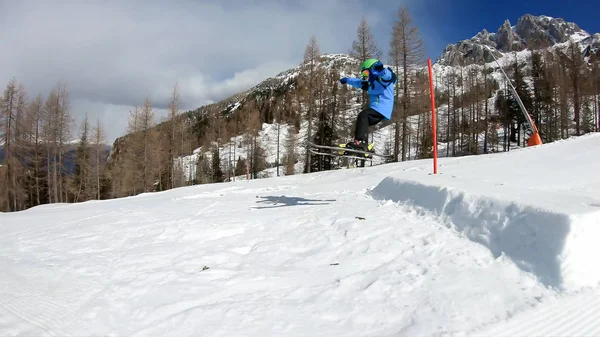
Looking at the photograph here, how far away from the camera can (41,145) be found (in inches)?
1134

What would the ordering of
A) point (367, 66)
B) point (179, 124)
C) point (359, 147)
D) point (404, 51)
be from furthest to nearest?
point (179, 124), point (404, 51), point (359, 147), point (367, 66)

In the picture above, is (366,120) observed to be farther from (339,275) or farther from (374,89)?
(339,275)

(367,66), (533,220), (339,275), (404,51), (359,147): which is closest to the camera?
(533,220)

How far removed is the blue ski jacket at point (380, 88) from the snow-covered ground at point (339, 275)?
7.30 feet

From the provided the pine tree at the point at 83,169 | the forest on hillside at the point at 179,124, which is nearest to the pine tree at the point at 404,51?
the forest on hillside at the point at 179,124

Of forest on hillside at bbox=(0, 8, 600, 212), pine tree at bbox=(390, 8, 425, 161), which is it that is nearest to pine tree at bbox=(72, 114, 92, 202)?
forest on hillside at bbox=(0, 8, 600, 212)

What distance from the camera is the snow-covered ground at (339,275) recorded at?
2256 mm

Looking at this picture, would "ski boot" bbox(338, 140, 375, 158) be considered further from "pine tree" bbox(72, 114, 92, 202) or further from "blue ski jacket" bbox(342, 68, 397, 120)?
"pine tree" bbox(72, 114, 92, 202)

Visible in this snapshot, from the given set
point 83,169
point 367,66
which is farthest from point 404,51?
point 83,169

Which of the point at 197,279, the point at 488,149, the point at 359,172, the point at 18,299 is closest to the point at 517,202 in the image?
the point at 197,279

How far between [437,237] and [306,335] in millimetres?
2438

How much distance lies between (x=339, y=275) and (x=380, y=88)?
4.57 metres

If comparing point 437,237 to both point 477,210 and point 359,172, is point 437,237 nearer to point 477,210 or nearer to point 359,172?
point 477,210

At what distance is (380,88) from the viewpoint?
6504 millimetres
